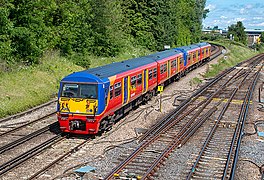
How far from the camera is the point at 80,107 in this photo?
16.7 meters

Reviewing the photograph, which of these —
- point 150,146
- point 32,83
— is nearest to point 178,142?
point 150,146

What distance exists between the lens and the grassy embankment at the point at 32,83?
2269 centimetres

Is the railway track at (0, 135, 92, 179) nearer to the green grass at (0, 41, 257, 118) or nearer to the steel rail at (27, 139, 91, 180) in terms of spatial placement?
the steel rail at (27, 139, 91, 180)

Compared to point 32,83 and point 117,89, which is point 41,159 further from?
point 32,83

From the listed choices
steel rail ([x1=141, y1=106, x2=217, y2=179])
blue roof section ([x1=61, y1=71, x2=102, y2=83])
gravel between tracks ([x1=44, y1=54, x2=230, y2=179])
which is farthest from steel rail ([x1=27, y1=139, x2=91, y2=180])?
steel rail ([x1=141, y1=106, x2=217, y2=179])

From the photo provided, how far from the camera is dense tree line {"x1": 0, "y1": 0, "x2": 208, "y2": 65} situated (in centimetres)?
2877

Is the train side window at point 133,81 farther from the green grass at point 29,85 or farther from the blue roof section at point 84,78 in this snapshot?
the green grass at point 29,85

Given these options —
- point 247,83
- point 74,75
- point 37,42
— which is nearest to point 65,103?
point 74,75

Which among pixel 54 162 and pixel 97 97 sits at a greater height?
pixel 97 97

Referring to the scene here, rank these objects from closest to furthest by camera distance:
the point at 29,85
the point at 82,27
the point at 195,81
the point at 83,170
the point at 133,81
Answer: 1. the point at 83,170
2. the point at 133,81
3. the point at 29,85
4. the point at 195,81
5. the point at 82,27

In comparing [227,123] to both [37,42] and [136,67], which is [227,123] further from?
[37,42]

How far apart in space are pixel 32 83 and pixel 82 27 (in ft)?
40.7

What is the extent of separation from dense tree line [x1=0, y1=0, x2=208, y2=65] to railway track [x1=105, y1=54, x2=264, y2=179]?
12.3 meters

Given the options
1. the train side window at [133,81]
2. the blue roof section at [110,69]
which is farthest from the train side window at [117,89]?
the train side window at [133,81]
